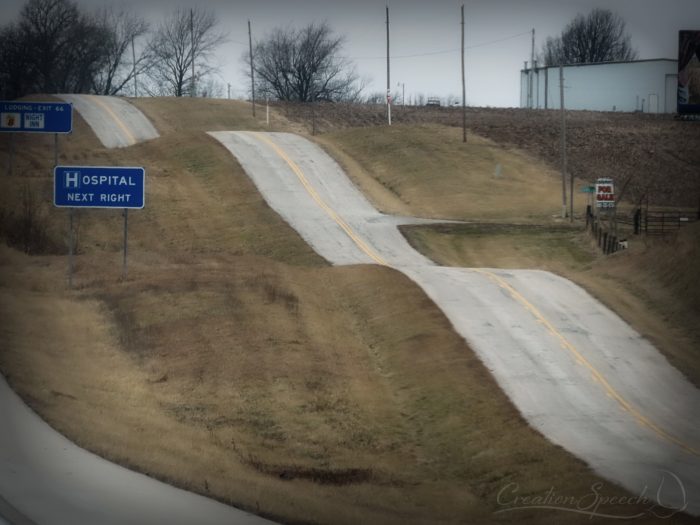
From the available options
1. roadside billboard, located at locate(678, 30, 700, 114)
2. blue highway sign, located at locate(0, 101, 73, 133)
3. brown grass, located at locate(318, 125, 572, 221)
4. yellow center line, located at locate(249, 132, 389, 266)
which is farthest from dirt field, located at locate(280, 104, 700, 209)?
blue highway sign, located at locate(0, 101, 73, 133)

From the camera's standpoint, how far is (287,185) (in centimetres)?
6397

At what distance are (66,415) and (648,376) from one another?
11.7 metres

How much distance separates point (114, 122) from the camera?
262 feet

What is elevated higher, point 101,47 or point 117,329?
point 101,47

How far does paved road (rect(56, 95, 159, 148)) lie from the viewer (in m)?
76.0

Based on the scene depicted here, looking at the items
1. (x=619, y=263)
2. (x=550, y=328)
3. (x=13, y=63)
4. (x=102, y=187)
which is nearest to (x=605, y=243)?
(x=619, y=263)

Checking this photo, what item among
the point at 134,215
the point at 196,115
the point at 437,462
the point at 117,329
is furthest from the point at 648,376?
the point at 196,115

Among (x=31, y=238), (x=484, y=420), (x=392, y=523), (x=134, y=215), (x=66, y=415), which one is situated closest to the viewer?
(x=392, y=523)

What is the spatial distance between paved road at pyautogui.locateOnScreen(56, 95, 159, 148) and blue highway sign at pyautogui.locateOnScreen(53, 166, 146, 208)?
4092 cm

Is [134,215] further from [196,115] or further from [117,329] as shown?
[196,115]

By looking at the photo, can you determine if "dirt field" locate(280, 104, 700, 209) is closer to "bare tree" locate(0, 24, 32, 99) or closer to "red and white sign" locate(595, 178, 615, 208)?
"red and white sign" locate(595, 178, 615, 208)

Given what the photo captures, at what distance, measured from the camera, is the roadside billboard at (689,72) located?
19641 mm

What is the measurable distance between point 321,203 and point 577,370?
37.5m

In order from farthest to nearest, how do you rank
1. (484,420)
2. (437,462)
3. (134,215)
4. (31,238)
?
1. (134,215)
2. (31,238)
3. (484,420)
4. (437,462)
